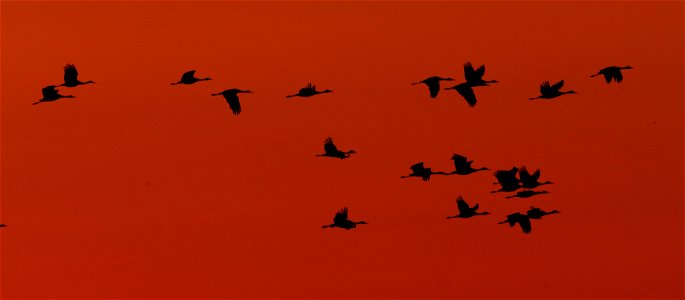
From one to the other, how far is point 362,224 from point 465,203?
3332 mm

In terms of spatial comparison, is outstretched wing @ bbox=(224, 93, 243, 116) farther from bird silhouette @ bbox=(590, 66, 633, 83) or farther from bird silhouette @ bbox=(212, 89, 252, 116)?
bird silhouette @ bbox=(590, 66, 633, 83)

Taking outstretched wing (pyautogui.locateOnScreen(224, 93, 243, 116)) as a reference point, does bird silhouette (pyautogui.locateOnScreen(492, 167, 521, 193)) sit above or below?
below

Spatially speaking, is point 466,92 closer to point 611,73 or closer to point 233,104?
point 611,73

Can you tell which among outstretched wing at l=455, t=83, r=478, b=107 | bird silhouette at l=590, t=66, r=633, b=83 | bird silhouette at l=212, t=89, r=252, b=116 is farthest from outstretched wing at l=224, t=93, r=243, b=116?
bird silhouette at l=590, t=66, r=633, b=83

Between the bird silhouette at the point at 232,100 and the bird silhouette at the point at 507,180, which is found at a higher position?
the bird silhouette at the point at 232,100

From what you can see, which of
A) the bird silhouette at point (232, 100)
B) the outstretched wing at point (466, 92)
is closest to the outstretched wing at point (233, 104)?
the bird silhouette at point (232, 100)

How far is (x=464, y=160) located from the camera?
83250 mm

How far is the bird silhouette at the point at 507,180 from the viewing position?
8231cm

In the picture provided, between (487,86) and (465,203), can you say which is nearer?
(487,86)

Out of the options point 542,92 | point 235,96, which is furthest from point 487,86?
point 235,96

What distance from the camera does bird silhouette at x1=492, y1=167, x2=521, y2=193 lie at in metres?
82.3

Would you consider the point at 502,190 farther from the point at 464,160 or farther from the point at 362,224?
A: the point at 362,224

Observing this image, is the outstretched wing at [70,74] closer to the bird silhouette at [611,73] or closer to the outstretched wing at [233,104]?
the outstretched wing at [233,104]

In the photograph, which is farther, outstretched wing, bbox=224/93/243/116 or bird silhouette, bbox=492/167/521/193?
bird silhouette, bbox=492/167/521/193
